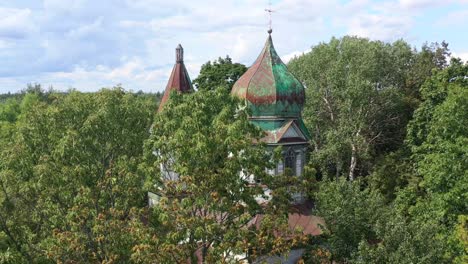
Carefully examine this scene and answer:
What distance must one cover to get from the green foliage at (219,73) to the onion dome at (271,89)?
1834cm

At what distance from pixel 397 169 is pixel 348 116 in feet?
16.0

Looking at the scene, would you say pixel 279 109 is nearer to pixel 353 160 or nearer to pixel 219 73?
pixel 353 160

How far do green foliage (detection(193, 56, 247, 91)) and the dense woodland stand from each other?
58.2 feet

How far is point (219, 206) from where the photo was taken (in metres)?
11.6

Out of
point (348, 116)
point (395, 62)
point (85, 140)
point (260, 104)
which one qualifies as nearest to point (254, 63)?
point (260, 104)

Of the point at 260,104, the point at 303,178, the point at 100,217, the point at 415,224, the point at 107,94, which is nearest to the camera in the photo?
the point at 100,217

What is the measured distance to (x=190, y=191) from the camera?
11695 millimetres

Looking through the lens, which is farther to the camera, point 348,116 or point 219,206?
point 348,116

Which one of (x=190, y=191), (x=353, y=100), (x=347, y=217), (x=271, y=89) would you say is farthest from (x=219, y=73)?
(x=190, y=191)

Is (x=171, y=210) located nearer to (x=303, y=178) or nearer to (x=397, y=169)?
(x=303, y=178)

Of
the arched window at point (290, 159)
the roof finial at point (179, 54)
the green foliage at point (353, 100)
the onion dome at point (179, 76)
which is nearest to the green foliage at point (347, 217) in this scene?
the arched window at point (290, 159)

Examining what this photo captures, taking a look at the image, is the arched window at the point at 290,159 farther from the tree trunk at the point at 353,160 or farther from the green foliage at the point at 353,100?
the tree trunk at the point at 353,160

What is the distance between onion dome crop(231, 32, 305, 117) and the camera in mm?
19312

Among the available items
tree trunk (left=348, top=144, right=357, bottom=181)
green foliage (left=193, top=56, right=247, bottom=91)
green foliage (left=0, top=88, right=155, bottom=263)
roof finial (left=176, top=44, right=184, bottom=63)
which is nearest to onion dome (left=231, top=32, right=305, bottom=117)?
green foliage (left=0, top=88, right=155, bottom=263)
